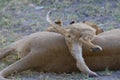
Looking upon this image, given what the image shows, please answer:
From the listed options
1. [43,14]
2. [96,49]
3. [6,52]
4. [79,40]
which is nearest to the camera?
[96,49]

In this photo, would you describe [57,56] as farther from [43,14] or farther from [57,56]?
[43,14]

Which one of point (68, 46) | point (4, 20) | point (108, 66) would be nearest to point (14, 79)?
point (68, 46)

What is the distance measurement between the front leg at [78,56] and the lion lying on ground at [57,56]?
0.07 metres

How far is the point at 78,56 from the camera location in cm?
458

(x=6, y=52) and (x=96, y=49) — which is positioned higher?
(x=96, y=49)

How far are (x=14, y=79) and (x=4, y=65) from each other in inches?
18.8

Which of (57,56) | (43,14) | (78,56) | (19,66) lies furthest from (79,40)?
(43,14)

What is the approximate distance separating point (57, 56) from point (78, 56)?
0.26 metres

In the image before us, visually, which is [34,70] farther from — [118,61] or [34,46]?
[118,61]

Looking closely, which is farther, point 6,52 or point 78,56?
point 6,52

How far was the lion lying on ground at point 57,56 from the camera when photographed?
4723mm

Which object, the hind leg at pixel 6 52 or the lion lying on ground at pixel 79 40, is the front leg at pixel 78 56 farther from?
the hind leg at pixel 6 52

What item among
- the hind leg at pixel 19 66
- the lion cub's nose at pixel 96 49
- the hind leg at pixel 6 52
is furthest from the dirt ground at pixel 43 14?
the lion cub's nose at pixel 96 49

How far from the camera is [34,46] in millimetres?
4801
